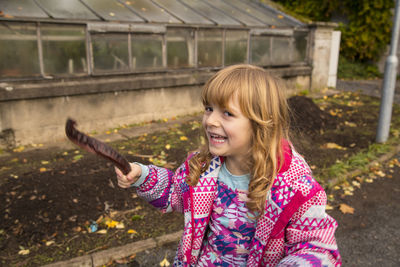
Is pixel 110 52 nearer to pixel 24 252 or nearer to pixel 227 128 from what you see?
pixel 24 252

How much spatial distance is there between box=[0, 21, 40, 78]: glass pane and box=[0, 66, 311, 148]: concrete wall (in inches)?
10.1

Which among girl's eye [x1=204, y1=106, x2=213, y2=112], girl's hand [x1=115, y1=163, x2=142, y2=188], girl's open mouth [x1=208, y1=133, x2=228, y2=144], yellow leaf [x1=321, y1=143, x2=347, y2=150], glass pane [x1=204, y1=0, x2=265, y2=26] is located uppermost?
glass pane [x1=204, y1=0, x2=265, y2=26]

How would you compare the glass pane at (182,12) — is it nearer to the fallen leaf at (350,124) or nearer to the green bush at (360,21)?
the fallen leaf at (350,124)

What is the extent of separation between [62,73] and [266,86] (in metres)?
6.03

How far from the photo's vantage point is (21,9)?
6.24m

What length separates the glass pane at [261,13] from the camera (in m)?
10.5

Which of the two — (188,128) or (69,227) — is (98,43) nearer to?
(188,128)

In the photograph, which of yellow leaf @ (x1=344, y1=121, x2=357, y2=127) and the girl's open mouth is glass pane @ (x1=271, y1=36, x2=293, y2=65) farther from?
the girl's open mouth

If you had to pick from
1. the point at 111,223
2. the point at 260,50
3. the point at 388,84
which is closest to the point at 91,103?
the point at 111,223

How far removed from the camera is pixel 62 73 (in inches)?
268

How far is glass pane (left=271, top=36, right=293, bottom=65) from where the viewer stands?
34.6 feet

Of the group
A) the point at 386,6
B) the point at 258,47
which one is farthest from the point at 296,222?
the point at 386,6

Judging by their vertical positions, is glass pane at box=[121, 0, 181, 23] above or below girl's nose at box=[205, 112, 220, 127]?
above

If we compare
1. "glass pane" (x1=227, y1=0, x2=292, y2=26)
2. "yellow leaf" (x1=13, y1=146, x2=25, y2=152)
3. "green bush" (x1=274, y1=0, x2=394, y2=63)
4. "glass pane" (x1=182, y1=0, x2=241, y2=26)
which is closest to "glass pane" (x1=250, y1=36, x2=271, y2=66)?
"glass pane" (x1=227, y1=0, x2=292, y2=26)
